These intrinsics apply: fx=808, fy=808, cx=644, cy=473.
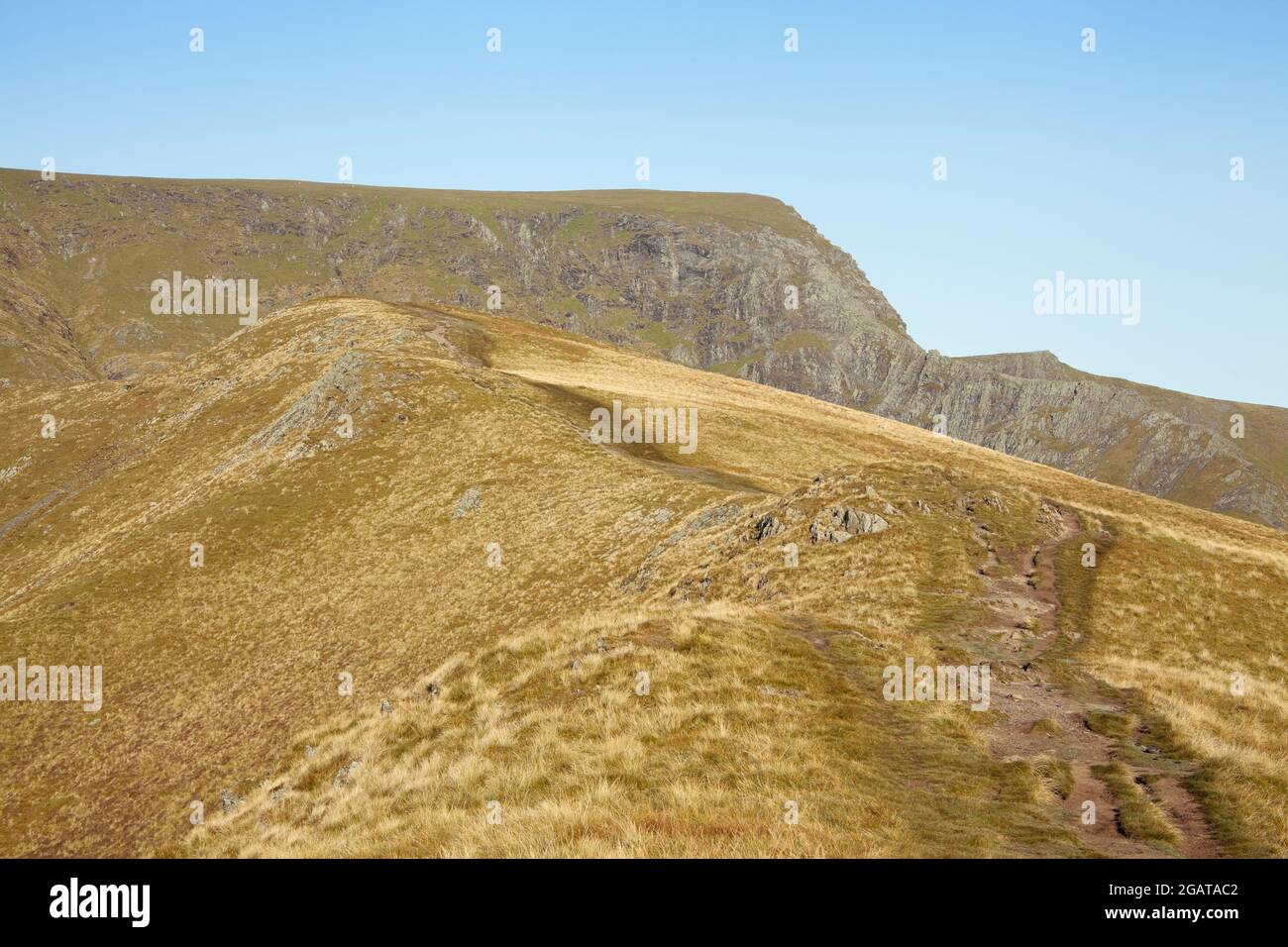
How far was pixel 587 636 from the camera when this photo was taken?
22656mm

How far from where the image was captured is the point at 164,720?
138ft

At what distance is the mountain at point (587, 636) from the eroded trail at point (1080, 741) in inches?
4.7

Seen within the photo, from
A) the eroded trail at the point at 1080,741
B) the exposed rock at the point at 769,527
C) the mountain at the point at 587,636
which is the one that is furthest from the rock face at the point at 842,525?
the eroded trail at the point at 1080,741

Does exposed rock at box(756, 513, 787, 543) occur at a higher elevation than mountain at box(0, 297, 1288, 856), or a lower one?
higher

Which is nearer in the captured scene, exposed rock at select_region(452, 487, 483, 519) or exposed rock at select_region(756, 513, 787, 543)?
exposed rock at select_region(756, 513, 787, 543)

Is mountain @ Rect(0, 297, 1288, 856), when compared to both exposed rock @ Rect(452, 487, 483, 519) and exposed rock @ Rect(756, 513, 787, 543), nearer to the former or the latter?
exposed rock @ Rect(756, 513, 787, 543)

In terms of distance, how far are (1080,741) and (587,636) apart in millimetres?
12402

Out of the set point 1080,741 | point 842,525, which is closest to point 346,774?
point 1080,741

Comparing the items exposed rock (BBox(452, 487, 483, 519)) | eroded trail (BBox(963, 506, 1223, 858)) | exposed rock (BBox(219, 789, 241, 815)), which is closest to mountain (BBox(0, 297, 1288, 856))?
eroded trail (BBox(963, 506, 1223, 858))

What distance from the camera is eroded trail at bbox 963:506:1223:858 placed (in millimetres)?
13055

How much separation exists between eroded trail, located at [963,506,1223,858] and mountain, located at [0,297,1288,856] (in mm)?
119
